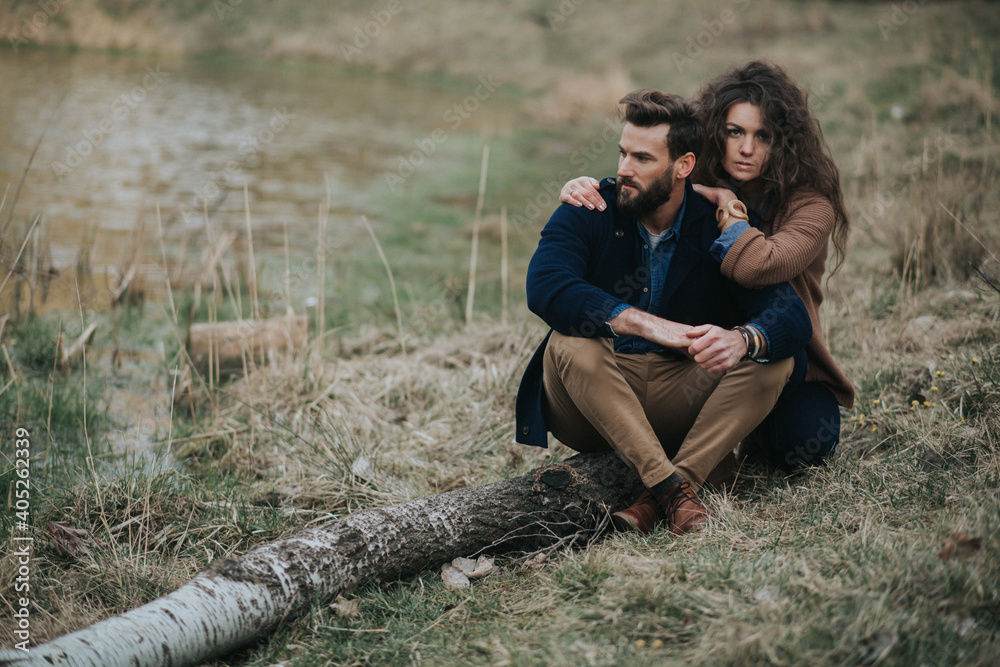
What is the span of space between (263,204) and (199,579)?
6438 millimetres

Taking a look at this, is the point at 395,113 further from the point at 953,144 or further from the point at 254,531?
the point at 254,531

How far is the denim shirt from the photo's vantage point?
115 inches

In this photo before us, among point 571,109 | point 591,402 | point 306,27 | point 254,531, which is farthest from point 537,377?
point 306,27

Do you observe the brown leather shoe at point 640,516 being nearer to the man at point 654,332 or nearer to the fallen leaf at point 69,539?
the man at point 654,332

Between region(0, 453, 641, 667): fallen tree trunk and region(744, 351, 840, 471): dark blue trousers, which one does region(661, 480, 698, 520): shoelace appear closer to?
region(0, 453, 641, 667): fallen tree trunk

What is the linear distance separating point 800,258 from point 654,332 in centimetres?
59

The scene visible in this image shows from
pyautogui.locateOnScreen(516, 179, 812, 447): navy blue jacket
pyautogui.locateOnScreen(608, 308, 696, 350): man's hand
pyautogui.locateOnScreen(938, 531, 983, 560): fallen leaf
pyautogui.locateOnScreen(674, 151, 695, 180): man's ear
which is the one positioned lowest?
pyautogui.locateOnScreen(938, 531, 983, 560): fallen leaf
